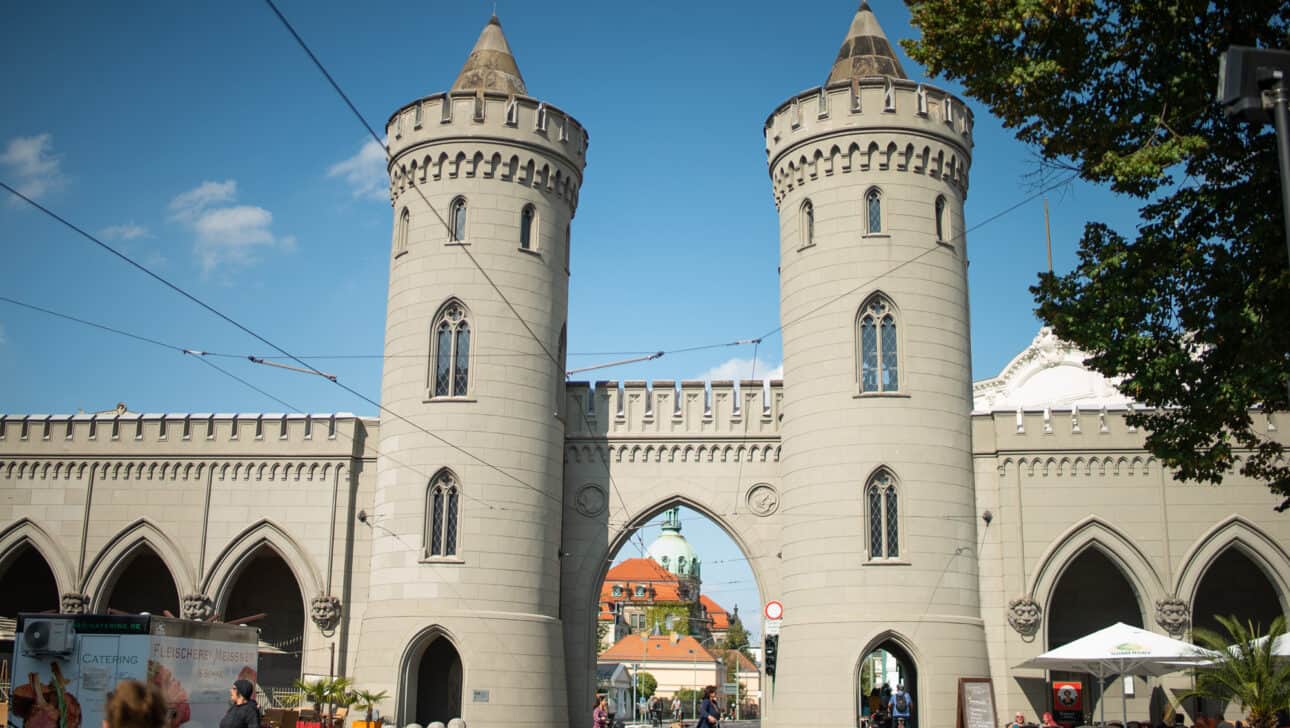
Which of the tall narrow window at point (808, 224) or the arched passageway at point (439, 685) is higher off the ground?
the tall narrow window at point (808, 224)

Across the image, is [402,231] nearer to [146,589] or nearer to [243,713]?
[146,589]

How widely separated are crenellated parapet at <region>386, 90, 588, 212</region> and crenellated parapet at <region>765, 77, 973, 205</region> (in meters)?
5.94

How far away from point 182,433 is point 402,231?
762 centimetres

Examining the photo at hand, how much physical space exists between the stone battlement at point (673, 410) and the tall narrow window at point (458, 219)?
15.5ft

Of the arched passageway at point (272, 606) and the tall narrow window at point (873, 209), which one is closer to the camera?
the tall narrow window at point (873, 209)

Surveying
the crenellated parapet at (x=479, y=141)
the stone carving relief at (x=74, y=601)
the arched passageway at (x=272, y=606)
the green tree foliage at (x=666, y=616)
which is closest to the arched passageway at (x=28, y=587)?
the stone carving relief at (x=74, y=601)

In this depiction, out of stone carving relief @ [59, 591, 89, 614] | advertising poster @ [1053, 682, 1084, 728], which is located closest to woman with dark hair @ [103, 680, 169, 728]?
advertising poster @ [1053, 682, 1084, 728]

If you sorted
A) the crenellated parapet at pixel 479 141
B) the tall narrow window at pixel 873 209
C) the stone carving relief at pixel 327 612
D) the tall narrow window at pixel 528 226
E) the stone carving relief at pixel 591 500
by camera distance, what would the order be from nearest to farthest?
the tall narrow window at pixel 873 209 → the stone carving relief at pixel 327 612 → the crenellated parapet at pixel 479 141 → the tall narrow window at pixel 528 226 → the stone carving relief at pixel 591 500

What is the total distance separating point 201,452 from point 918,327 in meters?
17.8

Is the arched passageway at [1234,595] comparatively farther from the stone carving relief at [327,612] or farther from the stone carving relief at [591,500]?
the stone carving relief at [327,612]

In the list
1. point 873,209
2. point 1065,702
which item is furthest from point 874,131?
point 1065,702

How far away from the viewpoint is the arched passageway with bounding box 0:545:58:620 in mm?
34000

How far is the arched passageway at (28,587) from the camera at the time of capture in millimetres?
34000

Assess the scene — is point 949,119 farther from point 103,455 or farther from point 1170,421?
point 103,455
